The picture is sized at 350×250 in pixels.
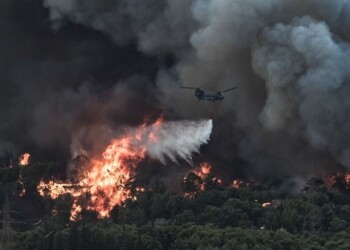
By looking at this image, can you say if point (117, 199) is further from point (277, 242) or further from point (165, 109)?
point (277, 242)

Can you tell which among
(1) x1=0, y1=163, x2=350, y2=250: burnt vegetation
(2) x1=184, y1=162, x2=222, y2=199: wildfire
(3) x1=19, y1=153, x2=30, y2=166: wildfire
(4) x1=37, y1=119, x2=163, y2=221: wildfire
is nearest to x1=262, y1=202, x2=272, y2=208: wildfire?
(1) x1=0, y1=163, x2=350, y2=250: burnt vegetation

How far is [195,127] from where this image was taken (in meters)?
103

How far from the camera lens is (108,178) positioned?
335 feet

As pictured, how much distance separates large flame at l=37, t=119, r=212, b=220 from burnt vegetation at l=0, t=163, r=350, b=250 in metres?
1.05

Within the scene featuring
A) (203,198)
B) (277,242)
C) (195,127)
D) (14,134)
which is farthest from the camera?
(14,134)

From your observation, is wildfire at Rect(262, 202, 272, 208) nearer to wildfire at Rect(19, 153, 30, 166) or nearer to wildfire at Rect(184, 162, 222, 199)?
wildfire at Rect(184, 162, 222, 199)

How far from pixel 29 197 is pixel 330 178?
24.4 meters

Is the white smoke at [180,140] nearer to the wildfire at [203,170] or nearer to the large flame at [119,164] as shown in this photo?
the large flame at [119,164]

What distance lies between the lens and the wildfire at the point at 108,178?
99688mm

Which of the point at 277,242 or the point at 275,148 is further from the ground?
the point at 275,148

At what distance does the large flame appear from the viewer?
100000 mm

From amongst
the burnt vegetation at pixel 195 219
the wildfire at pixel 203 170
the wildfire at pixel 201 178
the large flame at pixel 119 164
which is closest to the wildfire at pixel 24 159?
the burnt vegetation at pixel 195 219

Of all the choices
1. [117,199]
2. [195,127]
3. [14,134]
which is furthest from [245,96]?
[14,134]


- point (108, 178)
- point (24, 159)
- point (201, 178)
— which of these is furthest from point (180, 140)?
point (24, 159)
